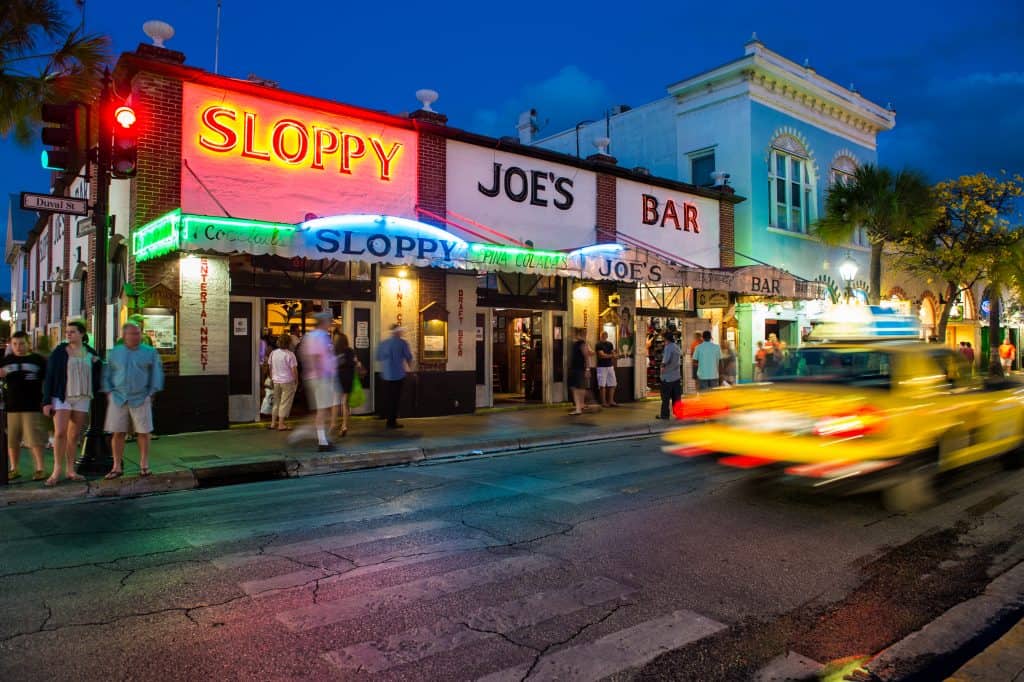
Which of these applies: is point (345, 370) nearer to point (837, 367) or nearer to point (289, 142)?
point (289, 142)

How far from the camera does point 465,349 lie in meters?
15.0

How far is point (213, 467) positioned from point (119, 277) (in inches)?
212

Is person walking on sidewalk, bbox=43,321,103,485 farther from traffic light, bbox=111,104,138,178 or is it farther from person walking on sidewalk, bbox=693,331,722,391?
person walking on sidewalk, bbox=693,331,722,391

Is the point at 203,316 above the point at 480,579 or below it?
above

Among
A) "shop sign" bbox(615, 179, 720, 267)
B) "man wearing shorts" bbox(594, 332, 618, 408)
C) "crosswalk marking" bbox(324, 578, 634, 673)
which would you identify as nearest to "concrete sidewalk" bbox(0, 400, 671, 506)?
"man wearing shorts" bbox(594, 332, 618, 408)

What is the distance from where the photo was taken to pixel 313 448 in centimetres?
1024

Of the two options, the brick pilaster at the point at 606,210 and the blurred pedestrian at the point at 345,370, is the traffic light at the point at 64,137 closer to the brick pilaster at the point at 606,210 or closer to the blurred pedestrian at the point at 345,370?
the blurred pedestrian at the point at 345,370

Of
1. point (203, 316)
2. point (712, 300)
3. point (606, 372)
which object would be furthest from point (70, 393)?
point (712, 300)

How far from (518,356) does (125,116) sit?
37.0ft

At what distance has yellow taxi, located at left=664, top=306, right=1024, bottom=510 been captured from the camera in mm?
6164

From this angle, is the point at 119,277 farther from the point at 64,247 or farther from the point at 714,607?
the point at 714,607

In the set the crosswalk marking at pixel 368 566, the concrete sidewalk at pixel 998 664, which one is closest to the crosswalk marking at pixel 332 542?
the crosswalk marking at pixel 368 566

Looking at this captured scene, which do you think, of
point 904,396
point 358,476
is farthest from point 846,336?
point 358,476

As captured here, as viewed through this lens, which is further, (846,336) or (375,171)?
(375,171)
